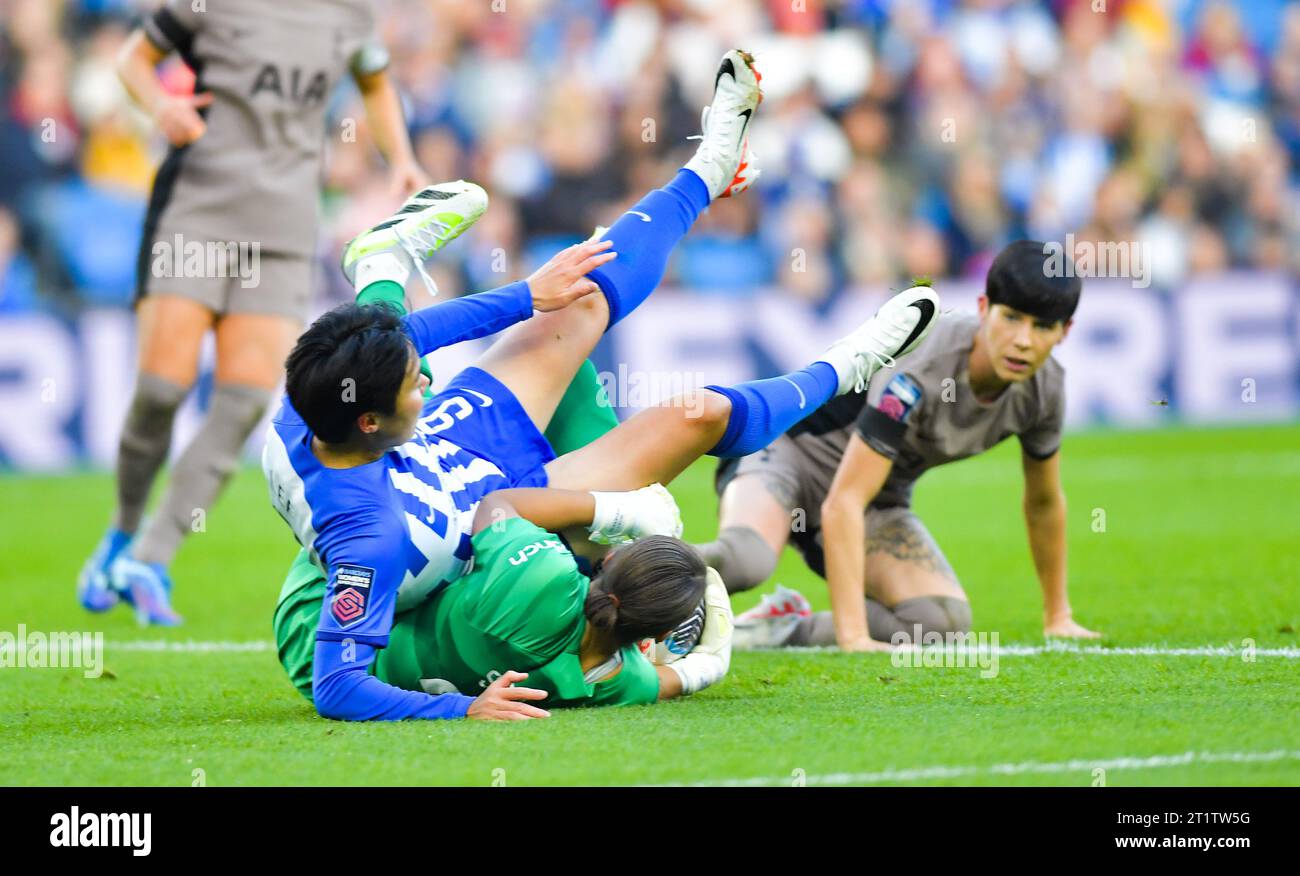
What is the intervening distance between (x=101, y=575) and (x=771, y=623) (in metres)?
2.90

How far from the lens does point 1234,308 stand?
14961 mm

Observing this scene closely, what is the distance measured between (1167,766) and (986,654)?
1.99 meters

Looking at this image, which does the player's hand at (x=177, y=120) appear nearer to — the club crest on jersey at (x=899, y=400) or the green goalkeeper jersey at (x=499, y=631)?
the green goalkeeper jersey at (x=499, y=631)

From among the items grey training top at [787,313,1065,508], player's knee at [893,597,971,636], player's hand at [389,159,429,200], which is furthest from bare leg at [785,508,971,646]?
player's hand at [389,159,429,200]

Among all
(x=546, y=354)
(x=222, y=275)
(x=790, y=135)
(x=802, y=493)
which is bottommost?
(x=802, y=493)

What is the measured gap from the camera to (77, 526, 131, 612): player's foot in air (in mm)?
7520

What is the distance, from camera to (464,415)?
5223 millimetres

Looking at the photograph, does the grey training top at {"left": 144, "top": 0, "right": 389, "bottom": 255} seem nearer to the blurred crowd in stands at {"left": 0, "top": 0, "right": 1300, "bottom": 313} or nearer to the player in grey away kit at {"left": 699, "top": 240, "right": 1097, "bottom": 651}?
the player in grey away kit at {"left": 699, "top": 240, "right": 1097, "bottom": 651}

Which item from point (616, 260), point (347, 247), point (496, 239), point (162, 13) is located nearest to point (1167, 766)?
point (616, 260)

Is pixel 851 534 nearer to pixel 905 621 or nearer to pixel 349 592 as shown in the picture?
pixel 905 621

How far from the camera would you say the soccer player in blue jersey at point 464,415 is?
177 inches

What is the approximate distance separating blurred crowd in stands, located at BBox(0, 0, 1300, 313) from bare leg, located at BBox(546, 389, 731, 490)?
29.2ft

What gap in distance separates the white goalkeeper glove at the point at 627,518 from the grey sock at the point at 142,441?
9.98 feet

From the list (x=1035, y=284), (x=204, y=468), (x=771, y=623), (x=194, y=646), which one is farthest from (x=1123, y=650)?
(x=204, y=468)
